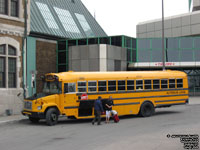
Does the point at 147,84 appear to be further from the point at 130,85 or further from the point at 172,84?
the point at 172,84

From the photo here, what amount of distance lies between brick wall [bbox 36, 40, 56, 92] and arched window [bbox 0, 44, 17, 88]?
5863 mm

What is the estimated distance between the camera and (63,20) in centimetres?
3472

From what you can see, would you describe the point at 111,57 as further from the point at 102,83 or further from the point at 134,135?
the point at 134,135

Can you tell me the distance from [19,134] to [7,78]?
319 inches

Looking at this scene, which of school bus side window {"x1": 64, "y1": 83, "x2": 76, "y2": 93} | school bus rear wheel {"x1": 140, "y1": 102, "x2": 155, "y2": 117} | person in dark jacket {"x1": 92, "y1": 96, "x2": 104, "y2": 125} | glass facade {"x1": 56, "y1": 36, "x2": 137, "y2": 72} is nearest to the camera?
person in dark jacket {"x1": 92, "y1": 96, "x2": 104, "y2": 125}

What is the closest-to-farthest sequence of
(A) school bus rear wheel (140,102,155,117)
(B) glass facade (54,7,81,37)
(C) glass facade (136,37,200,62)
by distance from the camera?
1. (A) school bus rear wheel (140,102,155,117)
2. (B) glass facade (54,7,81,37)
3. (C) glass facade (136,37,200,62)

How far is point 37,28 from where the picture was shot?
97.5 feet

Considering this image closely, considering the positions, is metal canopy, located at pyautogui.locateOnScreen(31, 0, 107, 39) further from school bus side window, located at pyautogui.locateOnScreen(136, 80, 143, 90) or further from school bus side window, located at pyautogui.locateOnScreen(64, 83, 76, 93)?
school bus side window, located at pyautogui.locateOnScreen(136, 80, 143, 90)

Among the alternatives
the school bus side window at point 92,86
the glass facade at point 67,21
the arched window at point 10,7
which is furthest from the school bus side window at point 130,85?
the glass facade at point 67,21

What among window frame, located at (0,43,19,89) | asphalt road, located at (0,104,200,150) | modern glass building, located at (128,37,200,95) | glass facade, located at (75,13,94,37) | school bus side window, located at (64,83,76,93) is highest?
glass facade, located at (75,13,94,37)

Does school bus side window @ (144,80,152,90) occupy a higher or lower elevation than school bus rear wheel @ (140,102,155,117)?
higher

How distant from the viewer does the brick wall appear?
91.6 ft

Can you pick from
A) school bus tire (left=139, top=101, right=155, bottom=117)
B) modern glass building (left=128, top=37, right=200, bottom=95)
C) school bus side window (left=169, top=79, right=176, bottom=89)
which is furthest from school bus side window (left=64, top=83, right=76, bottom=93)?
modern glass building (left=128, top=37, right=200, bottom=95)

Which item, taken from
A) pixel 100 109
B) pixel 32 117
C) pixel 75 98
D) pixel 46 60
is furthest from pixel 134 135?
pixel 46 60
